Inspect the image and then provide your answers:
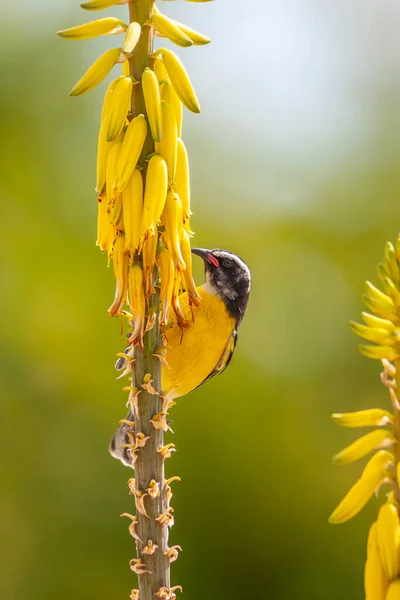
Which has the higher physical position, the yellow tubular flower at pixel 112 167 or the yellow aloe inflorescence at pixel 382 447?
the yellow tubular flower at pixel 112 167

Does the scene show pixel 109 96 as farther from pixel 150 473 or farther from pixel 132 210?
pixel 150 473

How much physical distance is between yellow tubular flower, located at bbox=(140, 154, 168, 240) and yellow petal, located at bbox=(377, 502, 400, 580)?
0.70 meters

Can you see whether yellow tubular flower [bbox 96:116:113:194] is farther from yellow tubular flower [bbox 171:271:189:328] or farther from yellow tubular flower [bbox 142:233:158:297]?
yellow tubular flower [bbox 171:271:189:328]

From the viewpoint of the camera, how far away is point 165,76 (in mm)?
1716

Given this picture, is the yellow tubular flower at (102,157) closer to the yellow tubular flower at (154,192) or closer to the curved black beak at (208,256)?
the yellow tubular flower at (154,192)

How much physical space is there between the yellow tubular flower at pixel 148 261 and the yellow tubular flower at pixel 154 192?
58 millimetres

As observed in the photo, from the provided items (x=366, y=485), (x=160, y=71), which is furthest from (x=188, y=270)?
(x=366, y=485)

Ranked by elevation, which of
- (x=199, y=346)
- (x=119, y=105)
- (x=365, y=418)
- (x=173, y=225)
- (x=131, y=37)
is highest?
(x=131, y=37)

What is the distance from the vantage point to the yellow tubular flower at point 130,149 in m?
1.63

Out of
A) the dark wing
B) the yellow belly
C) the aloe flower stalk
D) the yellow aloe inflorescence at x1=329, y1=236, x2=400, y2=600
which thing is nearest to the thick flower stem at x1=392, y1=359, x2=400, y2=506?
the yellow aloe inflorescence at x1=329, y1=236, x2=400, y2=600

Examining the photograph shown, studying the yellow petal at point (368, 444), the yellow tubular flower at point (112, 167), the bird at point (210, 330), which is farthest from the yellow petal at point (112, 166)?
the bird at point (210, 330)

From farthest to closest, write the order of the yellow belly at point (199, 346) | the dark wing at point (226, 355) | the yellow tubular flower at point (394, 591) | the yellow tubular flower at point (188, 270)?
the dark wing at point (226, 355)
the yellow belly at point (199, 346)
the yellow tubular flower at point (188, 270)
the yellow tubular flower at point (394, 591)

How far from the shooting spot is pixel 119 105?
63.9 inches

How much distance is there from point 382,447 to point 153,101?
0.76 m
